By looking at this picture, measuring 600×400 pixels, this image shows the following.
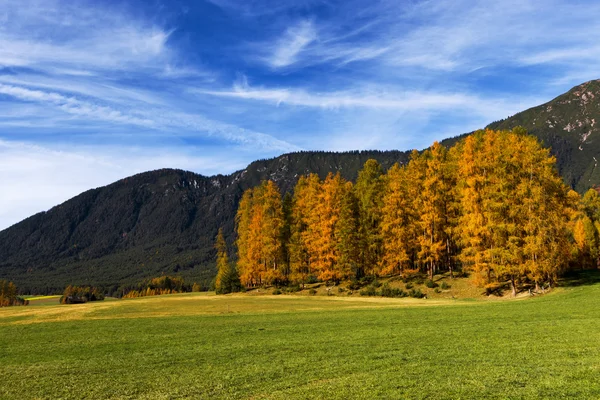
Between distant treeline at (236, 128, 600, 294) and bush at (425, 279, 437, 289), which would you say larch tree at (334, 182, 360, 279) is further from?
bush at (425, 279, 437, 289)

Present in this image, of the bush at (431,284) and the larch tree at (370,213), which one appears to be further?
the larch tree at (370,213)

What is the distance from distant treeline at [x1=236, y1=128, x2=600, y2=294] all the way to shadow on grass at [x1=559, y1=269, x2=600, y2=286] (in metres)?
1.33

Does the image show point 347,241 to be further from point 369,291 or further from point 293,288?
point 293,288

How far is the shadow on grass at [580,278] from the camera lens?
39059mm

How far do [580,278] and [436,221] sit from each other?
589 inches

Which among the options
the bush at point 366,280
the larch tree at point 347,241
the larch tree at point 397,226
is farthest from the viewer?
the bush at point 366,280

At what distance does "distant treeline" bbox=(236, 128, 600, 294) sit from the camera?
39031mm

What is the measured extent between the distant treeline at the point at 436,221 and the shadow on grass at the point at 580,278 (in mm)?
1331

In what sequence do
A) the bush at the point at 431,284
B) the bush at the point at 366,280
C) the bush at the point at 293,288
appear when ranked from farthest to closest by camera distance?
the bush at the point at 293,288 < the bush at the point at 366,280 < the bush at the point at 431,284

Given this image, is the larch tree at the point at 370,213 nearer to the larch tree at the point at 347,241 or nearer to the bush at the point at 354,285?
the larch tree at the point at 347,241

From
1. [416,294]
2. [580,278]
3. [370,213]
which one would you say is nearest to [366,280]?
[370,213]

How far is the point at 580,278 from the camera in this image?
41656 millimetres

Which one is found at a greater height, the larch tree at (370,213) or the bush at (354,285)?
the larch tree at (370,213)

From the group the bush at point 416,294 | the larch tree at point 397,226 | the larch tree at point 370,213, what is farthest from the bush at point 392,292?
the larch tree at point 370,213
